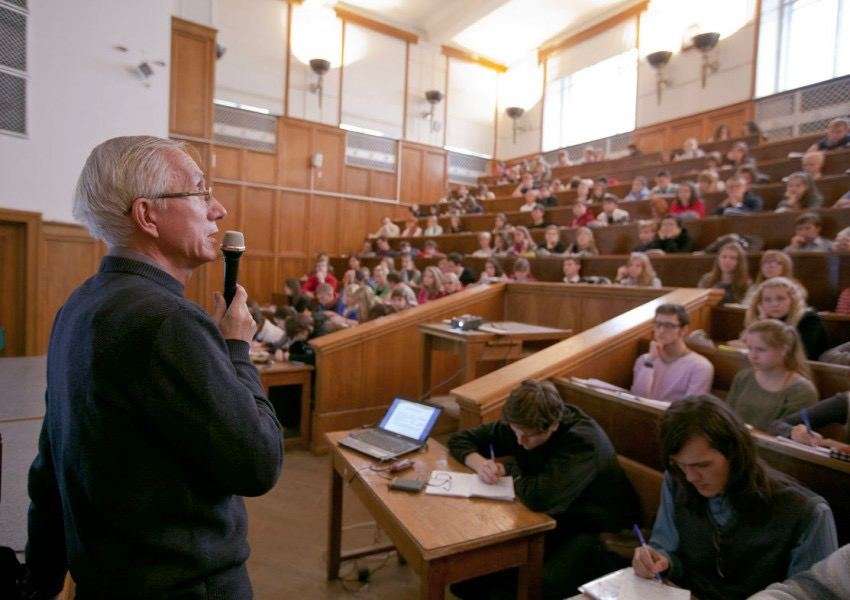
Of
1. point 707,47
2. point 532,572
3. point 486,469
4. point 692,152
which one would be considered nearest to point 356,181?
point 692,152

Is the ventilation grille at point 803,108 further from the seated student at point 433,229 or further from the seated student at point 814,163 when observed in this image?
the seated student at point 433,229

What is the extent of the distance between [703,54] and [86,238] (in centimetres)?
918

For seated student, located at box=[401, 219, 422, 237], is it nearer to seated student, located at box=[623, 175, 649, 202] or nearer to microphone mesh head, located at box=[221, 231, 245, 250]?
seated student, located at box=[623, 175, 649, 202]

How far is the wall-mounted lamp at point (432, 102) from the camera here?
10547 millimetres

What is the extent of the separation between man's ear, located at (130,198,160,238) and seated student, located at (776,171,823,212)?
462 cm

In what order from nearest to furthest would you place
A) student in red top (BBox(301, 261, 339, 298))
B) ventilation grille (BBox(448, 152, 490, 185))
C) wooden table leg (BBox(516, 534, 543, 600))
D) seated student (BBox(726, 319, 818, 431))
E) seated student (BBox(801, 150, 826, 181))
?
wooden table leg (BBox(516, 534, 543, 600))
seated student (BBox(726, 319, 818, 431))
seated student (BBox(801, 150, 826, 181))
student in red top (BBox(301, 261, 339, 298))
ventilation grille (BBox(448, 152, 490, 185))

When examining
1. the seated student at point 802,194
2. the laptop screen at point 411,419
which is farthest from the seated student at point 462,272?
the laptop screen at point 411,419

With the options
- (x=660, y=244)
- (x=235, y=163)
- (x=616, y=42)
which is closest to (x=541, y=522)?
(x=660, y=244)

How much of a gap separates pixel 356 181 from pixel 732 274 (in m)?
7.52

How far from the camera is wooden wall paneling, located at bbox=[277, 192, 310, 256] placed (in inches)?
351

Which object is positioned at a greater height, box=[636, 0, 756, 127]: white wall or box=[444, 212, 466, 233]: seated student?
box=[636, 0, 756, 127]: white wall

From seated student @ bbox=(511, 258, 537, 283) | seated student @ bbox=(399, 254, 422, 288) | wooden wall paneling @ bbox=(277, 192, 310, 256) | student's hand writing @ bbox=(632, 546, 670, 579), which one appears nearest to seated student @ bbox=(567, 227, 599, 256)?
seated student @ bbox=(511, 258, 537, 283)

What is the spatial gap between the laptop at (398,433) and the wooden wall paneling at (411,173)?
862 cm

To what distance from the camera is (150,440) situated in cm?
69
